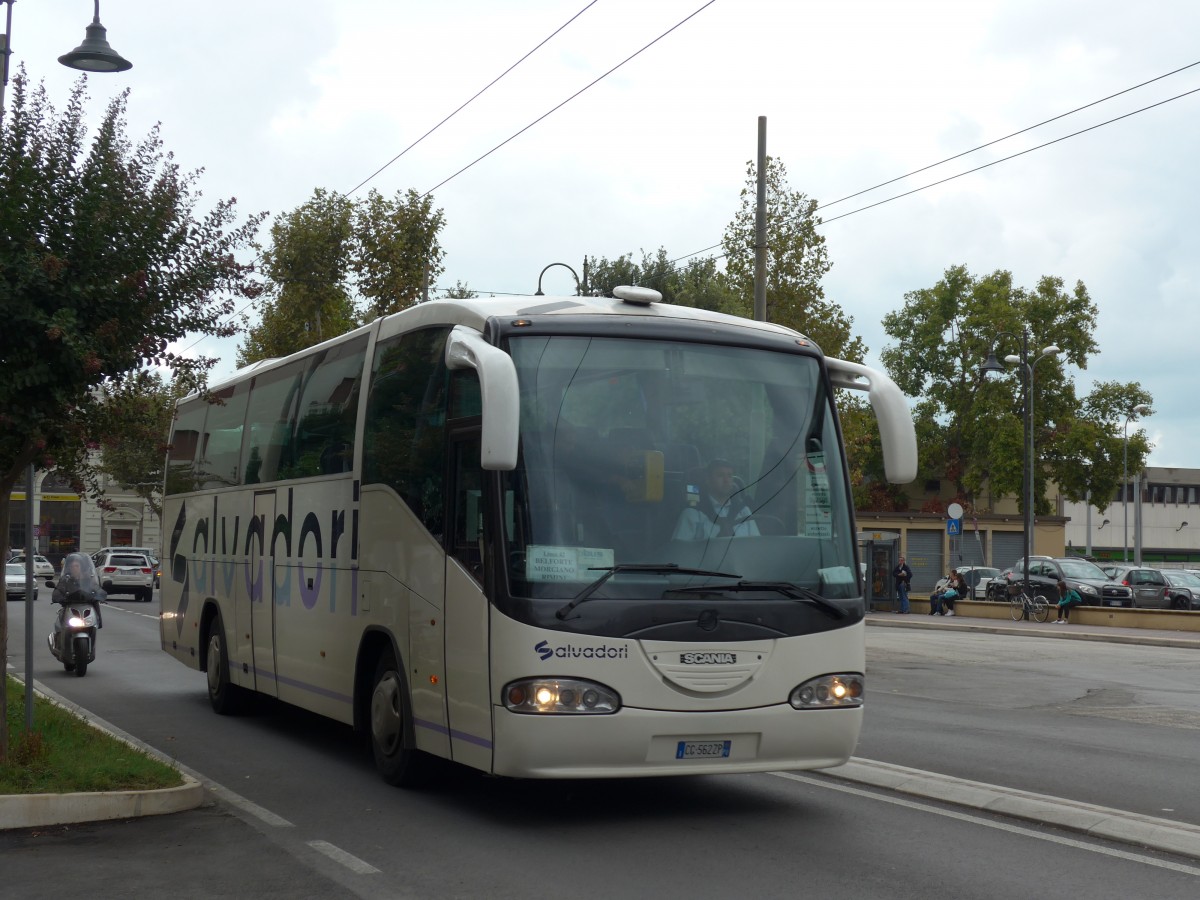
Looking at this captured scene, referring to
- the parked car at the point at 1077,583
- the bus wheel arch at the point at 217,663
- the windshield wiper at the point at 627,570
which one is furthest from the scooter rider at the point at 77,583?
the parked car at the point at 1077,583

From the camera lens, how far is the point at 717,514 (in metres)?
8.25

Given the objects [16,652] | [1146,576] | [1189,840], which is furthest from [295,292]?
[1189,840]

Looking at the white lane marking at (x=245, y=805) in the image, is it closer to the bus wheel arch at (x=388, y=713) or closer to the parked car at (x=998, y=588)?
the bus wheel arch at (x=388, y=713)

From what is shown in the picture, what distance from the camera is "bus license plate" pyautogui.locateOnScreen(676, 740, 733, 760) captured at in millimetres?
7977

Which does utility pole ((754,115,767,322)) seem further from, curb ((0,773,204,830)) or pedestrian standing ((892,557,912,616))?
pedestrian standing ((892,557,912,616))

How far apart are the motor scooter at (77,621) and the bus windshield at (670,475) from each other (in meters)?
11.8

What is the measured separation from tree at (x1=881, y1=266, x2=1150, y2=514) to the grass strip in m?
67.9

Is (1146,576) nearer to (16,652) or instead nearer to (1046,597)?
(1046,597)

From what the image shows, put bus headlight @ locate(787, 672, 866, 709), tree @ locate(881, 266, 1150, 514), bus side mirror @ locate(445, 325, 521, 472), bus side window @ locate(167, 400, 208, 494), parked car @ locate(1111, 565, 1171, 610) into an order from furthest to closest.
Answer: tree @ locate(881, 266, 1150, 514) < parked car @ locate(1111, 565, 1171, 610) < bus side window @ locate(167, 400, 208, 494) < bus headlight @ locate(787, 672, 866, 709) < bus side mirror @ locate(445, 325, 521, 472)

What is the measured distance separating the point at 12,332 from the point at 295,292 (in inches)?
1279

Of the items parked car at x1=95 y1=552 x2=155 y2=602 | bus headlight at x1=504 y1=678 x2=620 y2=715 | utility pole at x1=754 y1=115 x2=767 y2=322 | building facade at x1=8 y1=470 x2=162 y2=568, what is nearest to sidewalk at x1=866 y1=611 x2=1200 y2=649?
utility pole at x1=754 y1=115 x2=767 y2=322

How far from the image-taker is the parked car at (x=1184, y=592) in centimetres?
4753

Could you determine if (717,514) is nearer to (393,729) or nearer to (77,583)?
(393,729)

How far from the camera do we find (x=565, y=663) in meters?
7.81
